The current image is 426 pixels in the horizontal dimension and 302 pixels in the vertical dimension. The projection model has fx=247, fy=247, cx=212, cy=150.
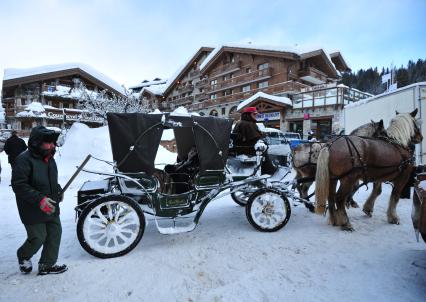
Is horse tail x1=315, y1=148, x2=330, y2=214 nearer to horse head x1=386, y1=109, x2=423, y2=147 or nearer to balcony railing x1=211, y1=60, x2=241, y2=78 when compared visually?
horse head x1=386, y1=109, x2=423, y2=147

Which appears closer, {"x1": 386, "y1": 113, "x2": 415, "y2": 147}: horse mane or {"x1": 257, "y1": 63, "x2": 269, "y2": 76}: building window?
{"x1": 386, "y1": 113, "x2": 415, "y2": 147}: horse mane

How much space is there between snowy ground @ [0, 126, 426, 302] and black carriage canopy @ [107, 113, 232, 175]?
3.94 feet

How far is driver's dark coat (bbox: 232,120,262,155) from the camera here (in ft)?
14.8

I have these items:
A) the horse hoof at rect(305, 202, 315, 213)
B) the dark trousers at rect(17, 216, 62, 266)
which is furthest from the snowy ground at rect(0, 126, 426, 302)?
the horse hoof at rect(305, 202, 315, 213)

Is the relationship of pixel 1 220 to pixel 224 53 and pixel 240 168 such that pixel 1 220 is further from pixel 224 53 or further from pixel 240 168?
pixel 224 53

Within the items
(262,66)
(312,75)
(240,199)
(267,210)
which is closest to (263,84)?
(262,66)

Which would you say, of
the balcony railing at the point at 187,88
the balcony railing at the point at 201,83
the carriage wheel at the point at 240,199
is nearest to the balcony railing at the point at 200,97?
the balcony railing at the point at 201,83

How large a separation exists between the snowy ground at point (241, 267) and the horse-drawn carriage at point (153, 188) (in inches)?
11.0

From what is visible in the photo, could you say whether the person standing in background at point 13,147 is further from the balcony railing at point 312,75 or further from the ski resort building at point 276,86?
the balcony railing at point 312,75

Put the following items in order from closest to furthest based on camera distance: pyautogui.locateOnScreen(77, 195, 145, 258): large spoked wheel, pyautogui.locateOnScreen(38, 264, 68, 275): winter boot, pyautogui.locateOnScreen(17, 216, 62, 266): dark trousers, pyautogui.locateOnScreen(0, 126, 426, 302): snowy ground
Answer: pyautogui.locateOnScreen(0, 126, 426, 302): snowy ground < pyautogui.locateOnScreen(17, 216, 62, 266): dark trousers < pyautogui.locateOnScreen(38, 264, 68, 275): winter boot < pyautogui.locateOnScreen(77, 195, 145, 258): large spoked wheel

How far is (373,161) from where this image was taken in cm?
422

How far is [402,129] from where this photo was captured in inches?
181

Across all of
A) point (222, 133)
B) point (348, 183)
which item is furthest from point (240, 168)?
point (348, 183)

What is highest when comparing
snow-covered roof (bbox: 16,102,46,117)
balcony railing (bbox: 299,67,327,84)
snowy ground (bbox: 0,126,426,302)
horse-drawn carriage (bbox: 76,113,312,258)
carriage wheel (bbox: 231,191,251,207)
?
balcony railing (bbox: 299,67,327,84)
